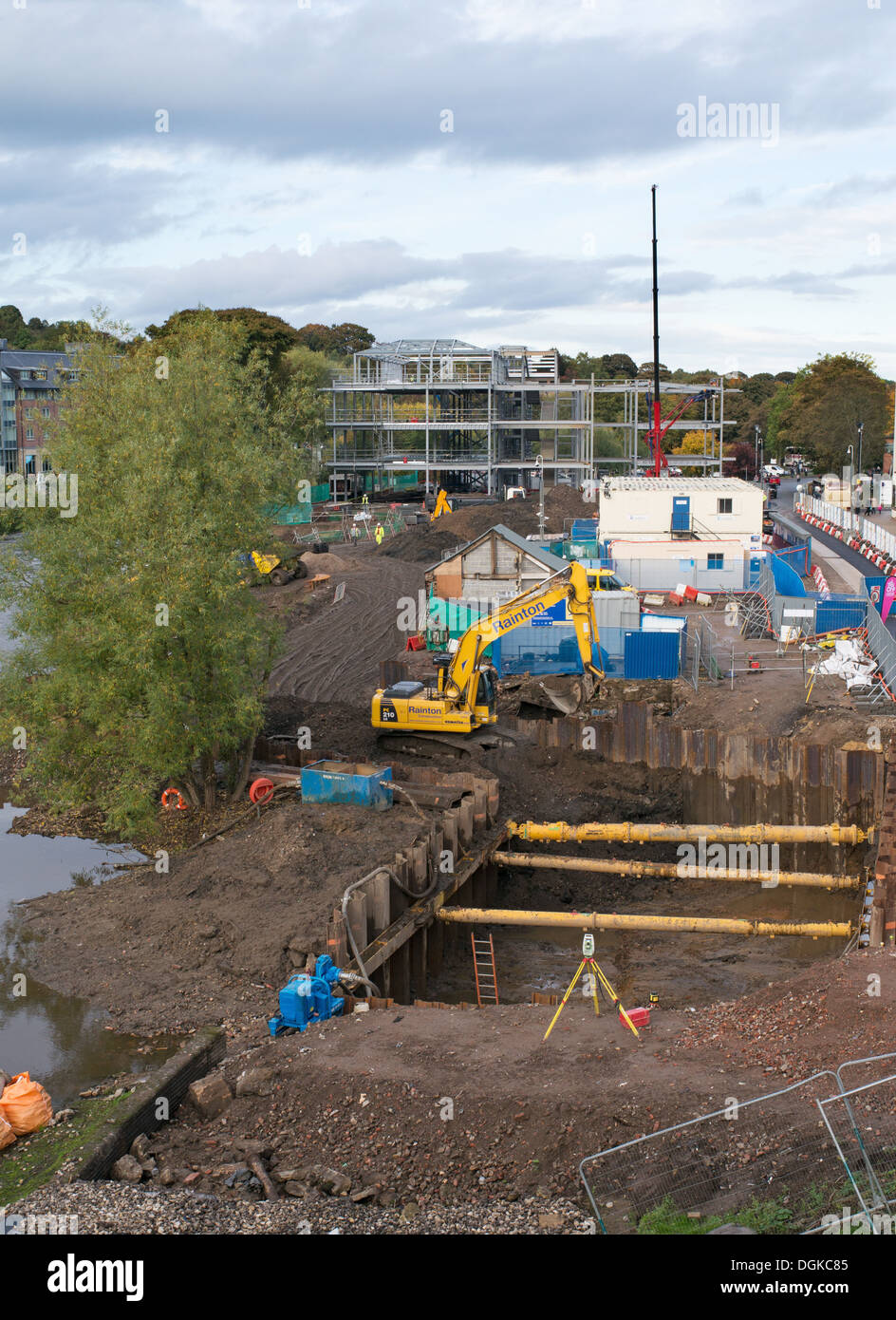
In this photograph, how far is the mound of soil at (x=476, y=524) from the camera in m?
63.2

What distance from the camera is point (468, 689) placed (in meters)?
28.1

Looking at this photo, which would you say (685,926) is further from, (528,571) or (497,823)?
(528,571)

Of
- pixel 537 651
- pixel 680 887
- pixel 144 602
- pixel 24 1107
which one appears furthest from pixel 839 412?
pixel 24 1107

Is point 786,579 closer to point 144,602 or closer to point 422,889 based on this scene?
point 422,889

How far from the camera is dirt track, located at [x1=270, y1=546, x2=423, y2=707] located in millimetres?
37125

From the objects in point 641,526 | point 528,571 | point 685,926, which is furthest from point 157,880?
point 641,526

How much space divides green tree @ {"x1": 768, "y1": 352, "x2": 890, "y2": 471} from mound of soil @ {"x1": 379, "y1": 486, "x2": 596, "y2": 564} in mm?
32152

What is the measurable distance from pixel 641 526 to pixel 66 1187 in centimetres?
4297

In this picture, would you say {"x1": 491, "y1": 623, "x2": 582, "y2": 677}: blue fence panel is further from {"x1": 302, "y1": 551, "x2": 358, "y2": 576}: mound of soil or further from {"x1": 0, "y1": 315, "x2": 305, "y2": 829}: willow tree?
{"x1": 302, "y1": 551, "x2": 358, "y2": 576}: mound of soil

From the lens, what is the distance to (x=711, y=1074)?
12805 mm

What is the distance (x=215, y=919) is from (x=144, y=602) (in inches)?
251

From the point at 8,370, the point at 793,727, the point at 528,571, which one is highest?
the point at 8,370

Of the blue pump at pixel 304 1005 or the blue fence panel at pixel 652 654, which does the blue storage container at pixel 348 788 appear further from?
the blue fence panel at pixel 652 654

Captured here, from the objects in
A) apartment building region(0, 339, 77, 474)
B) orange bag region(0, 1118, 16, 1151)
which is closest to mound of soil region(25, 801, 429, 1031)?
orange bag region(0, 1118, 16, 1151)
